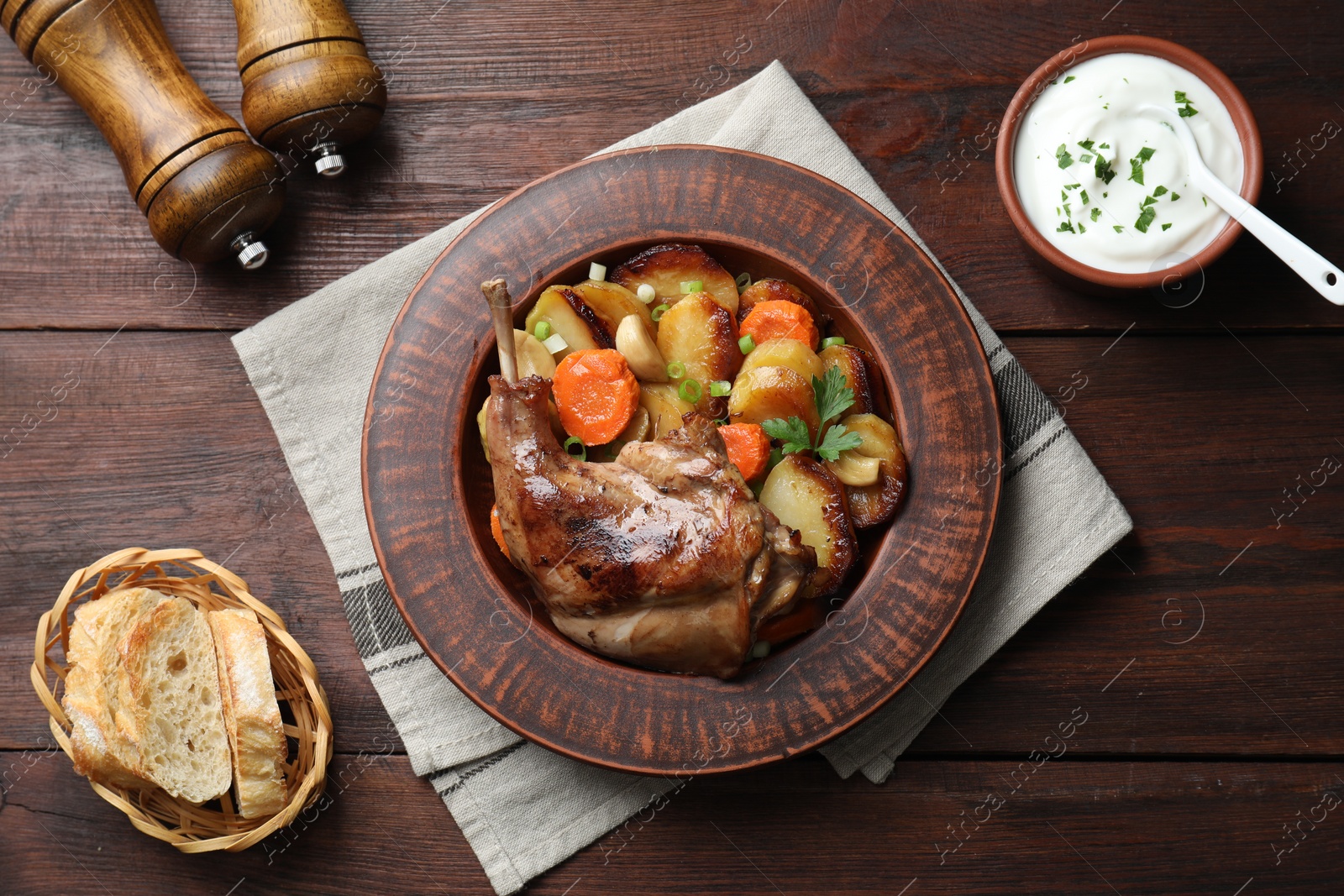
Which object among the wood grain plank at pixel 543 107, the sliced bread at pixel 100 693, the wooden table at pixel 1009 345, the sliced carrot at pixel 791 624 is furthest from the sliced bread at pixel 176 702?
the sliced carrot at pixel 791 624

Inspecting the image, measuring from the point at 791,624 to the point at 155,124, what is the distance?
2.28m

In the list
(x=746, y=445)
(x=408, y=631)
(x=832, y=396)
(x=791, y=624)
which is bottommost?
(x=408, y=631)

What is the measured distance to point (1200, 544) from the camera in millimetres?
2627

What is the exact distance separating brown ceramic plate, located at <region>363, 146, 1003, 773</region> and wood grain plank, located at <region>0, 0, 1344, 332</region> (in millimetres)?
502

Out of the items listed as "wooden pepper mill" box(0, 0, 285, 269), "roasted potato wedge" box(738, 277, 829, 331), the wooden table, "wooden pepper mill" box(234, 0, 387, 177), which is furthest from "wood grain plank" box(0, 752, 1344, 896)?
"wooden pepper mill" box(234, 0, 387, 177)

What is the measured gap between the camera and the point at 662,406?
91.5 inches

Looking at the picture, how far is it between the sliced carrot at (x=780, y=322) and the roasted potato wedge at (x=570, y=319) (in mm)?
402

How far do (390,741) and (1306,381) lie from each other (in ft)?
9.97

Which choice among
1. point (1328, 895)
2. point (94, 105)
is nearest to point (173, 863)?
point (94, 105)

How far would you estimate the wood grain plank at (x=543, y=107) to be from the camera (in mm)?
2721

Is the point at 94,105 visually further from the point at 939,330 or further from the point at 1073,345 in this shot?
the point at 1073,345

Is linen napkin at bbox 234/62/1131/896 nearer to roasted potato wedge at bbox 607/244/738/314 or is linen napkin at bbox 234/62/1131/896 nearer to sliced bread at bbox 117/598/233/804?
sliced bread at bbox 117/598/233/804

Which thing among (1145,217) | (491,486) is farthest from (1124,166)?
(491,486)

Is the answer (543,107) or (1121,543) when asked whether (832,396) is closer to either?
(1121,543)
